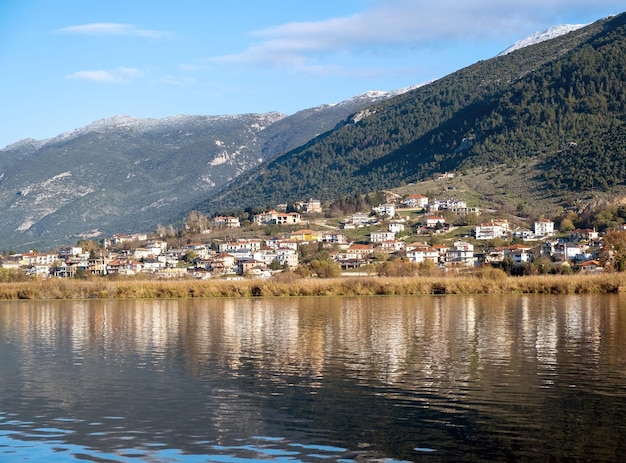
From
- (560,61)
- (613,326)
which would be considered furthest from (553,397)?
(560,61)

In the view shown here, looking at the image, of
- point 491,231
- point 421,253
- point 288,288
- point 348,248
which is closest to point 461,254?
point 421,253

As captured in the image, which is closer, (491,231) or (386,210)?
(491,231)

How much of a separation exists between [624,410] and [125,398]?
12.1 m

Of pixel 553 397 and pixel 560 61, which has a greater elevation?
pixel 560 61

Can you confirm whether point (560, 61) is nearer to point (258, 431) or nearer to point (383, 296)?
point (383, 296)

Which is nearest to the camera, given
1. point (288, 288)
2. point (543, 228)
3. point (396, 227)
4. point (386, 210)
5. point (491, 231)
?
point (288, 288)

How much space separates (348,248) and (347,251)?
1795 millimetres

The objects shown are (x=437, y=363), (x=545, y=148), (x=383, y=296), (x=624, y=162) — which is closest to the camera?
(x=437, y=363)

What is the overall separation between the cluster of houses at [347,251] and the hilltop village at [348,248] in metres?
0.14

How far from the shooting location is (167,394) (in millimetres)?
23922

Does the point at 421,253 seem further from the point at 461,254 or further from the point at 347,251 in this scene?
the point at 347,251

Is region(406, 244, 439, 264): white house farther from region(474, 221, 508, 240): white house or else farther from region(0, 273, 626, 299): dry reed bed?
region(0, 273, 626, 299): dry reed bed

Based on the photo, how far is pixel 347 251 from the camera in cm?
11712

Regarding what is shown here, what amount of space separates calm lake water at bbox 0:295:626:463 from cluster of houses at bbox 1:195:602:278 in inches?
2237
